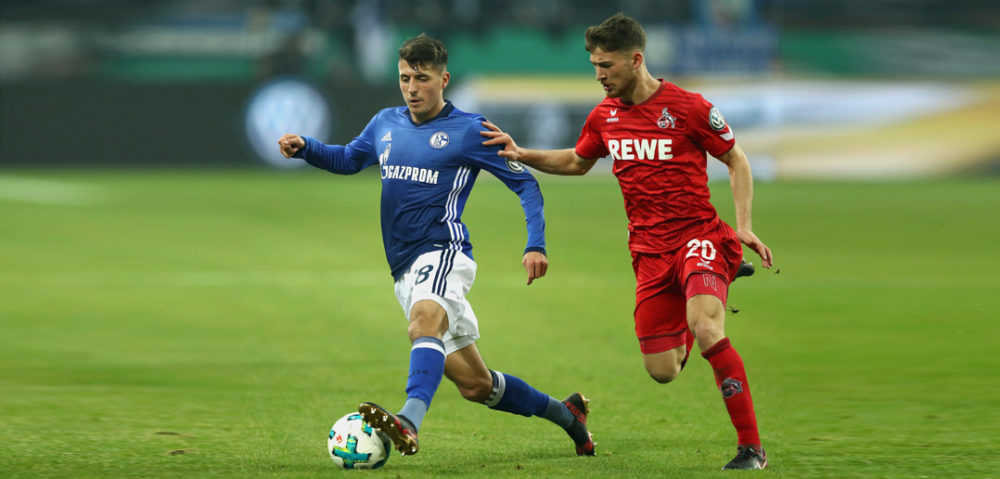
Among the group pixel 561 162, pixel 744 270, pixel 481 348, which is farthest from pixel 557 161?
pixel 481 348

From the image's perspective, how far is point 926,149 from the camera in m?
29.2

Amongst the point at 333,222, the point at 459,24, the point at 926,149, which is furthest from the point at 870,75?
the point at 333,222

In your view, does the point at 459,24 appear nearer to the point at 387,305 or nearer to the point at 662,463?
the point at 387,305

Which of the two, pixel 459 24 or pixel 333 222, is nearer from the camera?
pixel 333 222

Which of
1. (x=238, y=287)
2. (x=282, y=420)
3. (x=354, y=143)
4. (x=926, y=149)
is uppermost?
(x=354, y=143)

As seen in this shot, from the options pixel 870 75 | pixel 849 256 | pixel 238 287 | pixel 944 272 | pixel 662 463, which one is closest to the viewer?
pixel 662 463

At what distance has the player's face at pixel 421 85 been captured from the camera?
612 cm

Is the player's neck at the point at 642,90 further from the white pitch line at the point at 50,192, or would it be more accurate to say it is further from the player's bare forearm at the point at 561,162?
the white pitch line at the point at 50,192

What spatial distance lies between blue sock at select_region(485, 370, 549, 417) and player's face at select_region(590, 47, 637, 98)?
1442mm

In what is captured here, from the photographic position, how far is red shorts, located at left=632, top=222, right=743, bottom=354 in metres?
5.94

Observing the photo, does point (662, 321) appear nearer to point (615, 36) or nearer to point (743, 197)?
point (743, 197)

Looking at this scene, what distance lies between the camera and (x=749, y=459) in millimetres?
5543

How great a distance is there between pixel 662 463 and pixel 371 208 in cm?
1606

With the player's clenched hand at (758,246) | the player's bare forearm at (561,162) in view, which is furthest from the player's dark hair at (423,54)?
the player's clenched hand at (758,246)
